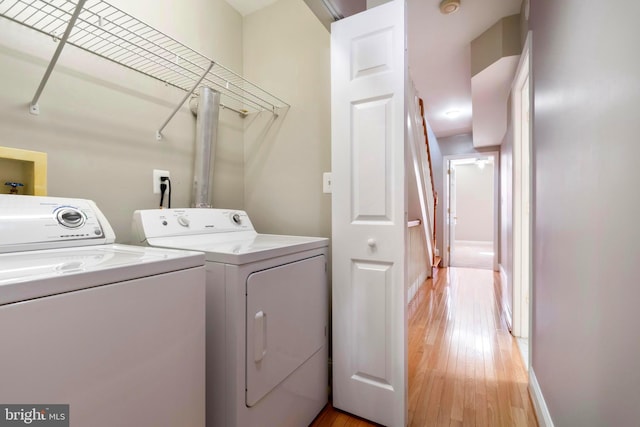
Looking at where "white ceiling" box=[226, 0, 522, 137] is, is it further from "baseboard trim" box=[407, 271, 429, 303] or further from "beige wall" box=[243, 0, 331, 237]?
"baseboard trim" box=[407, 271, 429, 303]

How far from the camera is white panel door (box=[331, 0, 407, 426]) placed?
1.37 meters

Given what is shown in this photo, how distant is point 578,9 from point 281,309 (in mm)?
1573

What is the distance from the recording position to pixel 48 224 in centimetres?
101

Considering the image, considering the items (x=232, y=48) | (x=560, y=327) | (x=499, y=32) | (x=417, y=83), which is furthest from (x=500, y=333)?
(x=232, y=48)

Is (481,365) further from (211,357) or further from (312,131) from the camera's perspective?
(312,131)

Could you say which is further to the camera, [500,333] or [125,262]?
[500,333]

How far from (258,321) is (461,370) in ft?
5.11

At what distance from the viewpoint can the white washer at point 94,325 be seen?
1.91 ft

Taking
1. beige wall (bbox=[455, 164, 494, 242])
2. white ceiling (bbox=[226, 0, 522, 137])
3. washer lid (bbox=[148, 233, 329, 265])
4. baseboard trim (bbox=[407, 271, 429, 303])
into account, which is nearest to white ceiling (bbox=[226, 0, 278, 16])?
white ceiling (bbox=[226, 0, 522, 137])

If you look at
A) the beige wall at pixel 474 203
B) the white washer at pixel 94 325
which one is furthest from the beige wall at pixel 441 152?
the white washer at pixel 94 325

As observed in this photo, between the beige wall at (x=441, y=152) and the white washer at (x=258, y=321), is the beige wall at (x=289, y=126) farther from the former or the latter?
the beige wall at (x=441, y=152)

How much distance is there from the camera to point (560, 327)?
1.19m

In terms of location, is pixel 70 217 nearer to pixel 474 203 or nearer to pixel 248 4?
pixel 248 4

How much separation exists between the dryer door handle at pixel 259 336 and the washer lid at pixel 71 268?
0.33 m
